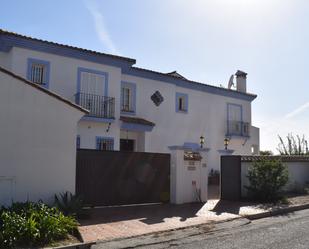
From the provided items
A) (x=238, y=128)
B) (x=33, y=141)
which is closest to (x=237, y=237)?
(x=33, y=141)

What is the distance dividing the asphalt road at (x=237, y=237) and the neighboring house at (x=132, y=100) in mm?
10217

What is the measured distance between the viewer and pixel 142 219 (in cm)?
1036

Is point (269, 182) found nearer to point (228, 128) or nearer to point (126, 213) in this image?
point (126, 213)

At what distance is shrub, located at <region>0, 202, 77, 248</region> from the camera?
7121 mm

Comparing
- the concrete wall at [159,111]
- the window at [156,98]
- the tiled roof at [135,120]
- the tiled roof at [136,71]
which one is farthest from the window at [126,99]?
the window at [156,98]

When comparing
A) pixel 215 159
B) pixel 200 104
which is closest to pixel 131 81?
pixel 200 104

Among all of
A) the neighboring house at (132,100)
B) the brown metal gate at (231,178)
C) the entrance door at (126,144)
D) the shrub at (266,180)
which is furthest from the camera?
the entrance door at (126,144)

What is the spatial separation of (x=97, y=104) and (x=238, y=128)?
1236cm

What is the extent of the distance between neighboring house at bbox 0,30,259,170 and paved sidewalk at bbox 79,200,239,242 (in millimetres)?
7363

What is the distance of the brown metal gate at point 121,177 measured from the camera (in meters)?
11.5

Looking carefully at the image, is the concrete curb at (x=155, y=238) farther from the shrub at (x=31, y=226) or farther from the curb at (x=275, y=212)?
the curb at (x=275, y=212)

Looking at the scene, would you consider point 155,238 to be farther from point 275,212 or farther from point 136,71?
point 136,71

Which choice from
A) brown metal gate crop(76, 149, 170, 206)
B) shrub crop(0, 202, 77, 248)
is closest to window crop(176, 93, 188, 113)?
brown metal gate crop(76, 149, 170, 206)

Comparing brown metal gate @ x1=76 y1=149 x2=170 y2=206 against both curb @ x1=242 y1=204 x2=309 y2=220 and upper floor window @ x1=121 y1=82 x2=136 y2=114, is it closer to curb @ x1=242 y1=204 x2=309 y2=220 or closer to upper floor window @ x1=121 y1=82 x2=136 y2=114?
curb @ x1=242 y1=204 x2=309 y2=220
